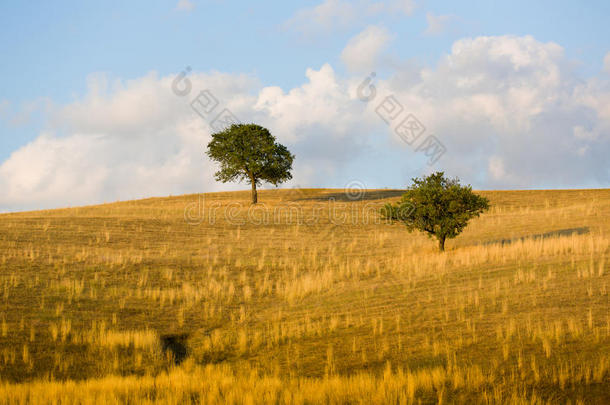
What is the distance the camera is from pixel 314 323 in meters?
15.6

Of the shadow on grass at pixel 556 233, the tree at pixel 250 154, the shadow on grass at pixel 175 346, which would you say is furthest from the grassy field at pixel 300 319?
the tree at pixel 250 154

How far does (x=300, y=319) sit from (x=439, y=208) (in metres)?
15.2

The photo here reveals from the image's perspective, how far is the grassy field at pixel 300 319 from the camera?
10.2m

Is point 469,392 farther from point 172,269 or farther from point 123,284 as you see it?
point 172,269

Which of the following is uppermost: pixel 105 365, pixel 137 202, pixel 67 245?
pixel 137 202

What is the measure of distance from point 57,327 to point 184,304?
480 centimetres

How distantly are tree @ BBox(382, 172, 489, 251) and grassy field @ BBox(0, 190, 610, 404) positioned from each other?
131 cm

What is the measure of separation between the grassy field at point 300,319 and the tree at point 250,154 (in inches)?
837

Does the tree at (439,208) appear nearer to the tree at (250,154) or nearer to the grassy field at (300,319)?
the grassy field at (300,319)

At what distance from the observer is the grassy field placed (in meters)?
10.2

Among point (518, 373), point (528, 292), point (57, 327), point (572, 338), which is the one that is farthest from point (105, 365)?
point (528, 292)

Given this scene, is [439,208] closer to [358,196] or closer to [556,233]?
[556,233]

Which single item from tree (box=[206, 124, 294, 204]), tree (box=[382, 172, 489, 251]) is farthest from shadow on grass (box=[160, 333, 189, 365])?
tree (box=[206, 124, 294, 204])

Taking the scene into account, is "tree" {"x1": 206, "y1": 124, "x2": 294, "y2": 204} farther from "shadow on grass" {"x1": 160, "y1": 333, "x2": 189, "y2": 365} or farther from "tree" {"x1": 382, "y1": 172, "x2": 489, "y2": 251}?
"shadow on grass" {"x1": 160, "y1": 333, "x2": 189, "y2": 365}
